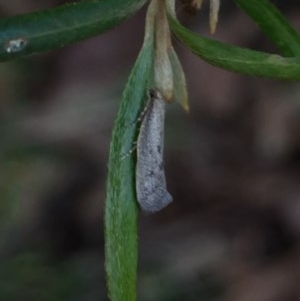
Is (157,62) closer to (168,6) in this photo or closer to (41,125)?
(168,6)

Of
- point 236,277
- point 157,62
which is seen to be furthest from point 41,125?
point 157,62

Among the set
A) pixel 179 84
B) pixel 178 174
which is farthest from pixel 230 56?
pixel 178 174

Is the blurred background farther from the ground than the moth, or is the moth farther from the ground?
the moth

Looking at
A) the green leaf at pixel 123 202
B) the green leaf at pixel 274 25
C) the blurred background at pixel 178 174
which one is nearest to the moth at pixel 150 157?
the green leaf at pixel 123 202

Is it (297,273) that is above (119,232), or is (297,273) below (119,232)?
below

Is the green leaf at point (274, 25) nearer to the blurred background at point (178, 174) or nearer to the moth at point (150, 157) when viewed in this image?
the moth at point (150, 157)

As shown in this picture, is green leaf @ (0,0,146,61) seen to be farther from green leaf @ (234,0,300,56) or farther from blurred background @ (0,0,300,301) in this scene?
blurred background @ (0,0,300,301)

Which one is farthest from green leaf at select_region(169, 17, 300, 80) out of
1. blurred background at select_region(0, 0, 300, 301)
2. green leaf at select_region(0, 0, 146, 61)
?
blurred background at select_region(0, 0, 300, 301)
